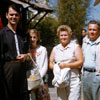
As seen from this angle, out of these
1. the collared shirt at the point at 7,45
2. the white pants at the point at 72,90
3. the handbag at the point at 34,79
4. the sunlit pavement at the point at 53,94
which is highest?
the collared shirt at the point at 7,45

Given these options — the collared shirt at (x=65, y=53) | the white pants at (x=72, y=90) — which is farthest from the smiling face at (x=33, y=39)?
the white pants at (x=72, y=90)

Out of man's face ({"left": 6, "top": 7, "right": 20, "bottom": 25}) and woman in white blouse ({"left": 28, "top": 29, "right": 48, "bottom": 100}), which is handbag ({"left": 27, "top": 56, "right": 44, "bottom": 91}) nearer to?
woman in white blouse ({"left": 28, "top": 29, "right": 48, "bottom": 100})

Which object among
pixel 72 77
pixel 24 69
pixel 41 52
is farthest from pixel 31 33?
pixel 72 77

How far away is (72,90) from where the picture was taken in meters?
3.59

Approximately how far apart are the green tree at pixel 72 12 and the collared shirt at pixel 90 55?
13.7 meters

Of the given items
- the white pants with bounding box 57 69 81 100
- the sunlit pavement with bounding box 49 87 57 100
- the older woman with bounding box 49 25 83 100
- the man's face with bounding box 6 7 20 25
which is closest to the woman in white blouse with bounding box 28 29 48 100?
the older woman with bounding box 49 25 83 100

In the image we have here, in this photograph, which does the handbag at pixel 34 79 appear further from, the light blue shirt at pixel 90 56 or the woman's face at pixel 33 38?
the light blue shirt at pixel 90 56

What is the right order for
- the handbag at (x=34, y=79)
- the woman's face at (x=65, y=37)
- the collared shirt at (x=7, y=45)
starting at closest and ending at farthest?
the collared shirt at (x=7, y=45), the handbag at (x=34, y=79), the woman's face at (x=65, y=37)

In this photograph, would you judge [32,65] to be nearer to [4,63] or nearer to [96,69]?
[4,63]

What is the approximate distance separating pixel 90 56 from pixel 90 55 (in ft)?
0.05

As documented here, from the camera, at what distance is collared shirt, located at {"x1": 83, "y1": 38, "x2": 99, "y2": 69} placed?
3.44 m

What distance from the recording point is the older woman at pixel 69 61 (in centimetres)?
358

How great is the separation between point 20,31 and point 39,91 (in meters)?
0.92

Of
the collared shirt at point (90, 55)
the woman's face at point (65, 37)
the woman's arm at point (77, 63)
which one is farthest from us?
the woman's face at point (65, 37)
